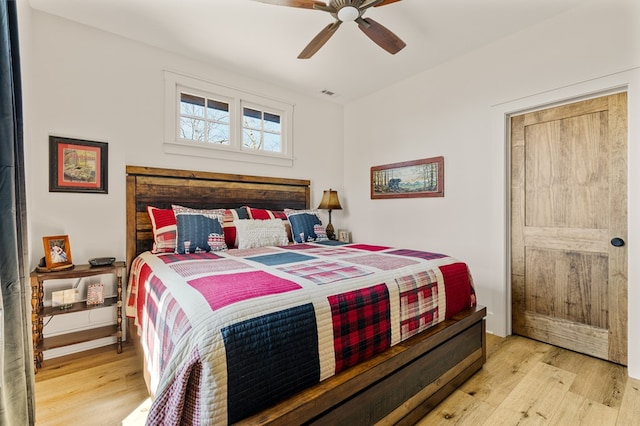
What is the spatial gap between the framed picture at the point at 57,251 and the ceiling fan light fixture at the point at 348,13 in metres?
2.61

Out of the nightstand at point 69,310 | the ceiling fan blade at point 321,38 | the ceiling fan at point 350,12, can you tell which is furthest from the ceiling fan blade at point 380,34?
the nightstand at point 69,310

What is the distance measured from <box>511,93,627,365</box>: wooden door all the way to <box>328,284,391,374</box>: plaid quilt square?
1863 millimetres

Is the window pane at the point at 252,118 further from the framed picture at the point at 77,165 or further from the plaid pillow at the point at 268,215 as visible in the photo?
the framed picture at the point at 77,165

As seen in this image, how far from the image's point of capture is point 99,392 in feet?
6.14

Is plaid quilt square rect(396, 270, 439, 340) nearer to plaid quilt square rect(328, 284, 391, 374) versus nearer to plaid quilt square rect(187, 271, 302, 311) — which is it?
plaid quilt square rect(328, 284, 391, 374)

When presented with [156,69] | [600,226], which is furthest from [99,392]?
[600,226]

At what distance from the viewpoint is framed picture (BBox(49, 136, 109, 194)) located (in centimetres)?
243

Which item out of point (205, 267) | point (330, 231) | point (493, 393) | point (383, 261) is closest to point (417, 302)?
point (383, 261)

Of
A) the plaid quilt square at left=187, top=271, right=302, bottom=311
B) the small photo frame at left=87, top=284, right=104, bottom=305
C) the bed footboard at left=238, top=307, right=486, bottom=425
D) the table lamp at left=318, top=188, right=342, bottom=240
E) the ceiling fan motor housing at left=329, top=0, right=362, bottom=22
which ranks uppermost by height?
the ceiling fan motor housing at left=329, top=0, right=362, bottom=22

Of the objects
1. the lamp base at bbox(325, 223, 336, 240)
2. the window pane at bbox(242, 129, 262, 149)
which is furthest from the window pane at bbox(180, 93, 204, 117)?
the lamp base at bbox(325, 223, 336, 240)

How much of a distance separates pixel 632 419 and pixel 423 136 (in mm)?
2706

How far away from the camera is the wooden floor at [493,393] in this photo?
1.64 m

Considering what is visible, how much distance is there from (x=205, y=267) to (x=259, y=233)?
3.46 ft

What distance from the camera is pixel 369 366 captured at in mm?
1380
